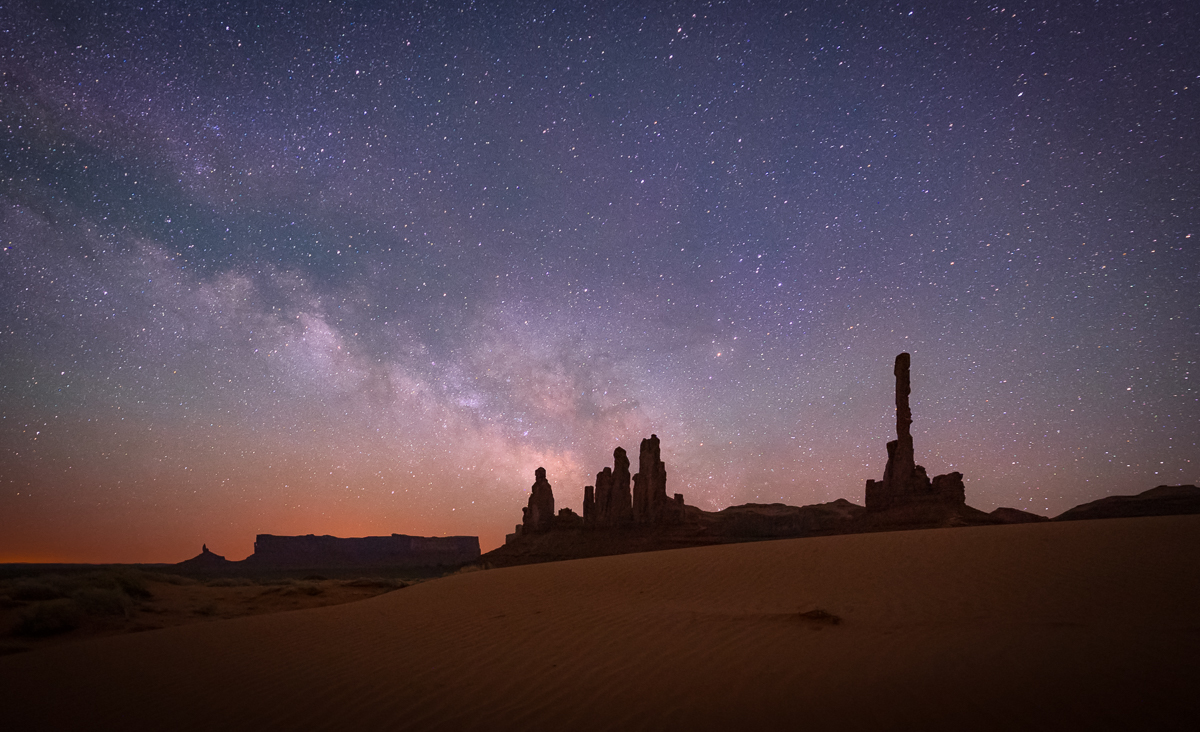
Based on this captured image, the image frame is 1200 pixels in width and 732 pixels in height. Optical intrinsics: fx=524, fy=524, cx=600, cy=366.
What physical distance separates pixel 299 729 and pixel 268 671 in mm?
2421

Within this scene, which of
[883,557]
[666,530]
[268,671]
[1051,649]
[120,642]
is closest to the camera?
[1051,649]

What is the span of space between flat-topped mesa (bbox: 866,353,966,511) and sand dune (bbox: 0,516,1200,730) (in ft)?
90.0

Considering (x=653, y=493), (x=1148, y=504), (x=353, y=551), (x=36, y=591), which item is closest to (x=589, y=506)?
(x=653, y=493)

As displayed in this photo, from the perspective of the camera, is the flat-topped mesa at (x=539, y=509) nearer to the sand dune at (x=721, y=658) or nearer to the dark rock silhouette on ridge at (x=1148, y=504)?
the dark rock silhouette on ridge at (x=1148, y=504)

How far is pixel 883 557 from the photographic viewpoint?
37.5 ft

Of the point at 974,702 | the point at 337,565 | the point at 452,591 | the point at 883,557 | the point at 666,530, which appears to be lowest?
the point at 337,565

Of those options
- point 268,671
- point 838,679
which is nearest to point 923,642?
point 838,679

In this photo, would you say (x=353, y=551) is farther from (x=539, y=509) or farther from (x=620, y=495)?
(x=620, y=495)

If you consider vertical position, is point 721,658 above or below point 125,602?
above

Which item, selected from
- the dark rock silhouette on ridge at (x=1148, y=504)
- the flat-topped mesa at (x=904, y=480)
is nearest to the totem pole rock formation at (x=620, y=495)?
the flat-topped mesa at (x=904, y=480)

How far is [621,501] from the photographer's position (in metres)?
61.4

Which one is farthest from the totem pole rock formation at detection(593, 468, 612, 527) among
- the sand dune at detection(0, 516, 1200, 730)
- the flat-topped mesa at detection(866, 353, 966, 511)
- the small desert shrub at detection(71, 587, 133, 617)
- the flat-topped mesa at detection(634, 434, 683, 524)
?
the sand dune at detection(0, 516, 1200, 730)

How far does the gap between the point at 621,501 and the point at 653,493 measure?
4.64 m

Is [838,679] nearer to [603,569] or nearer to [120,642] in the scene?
[603,569]
